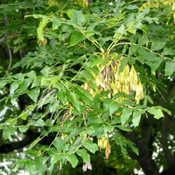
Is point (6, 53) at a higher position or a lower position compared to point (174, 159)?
higher

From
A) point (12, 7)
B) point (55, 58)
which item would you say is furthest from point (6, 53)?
point (55, 58)

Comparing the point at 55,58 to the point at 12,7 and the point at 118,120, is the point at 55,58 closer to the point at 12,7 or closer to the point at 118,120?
the point at 12,7

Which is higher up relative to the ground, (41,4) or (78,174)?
(41,4)

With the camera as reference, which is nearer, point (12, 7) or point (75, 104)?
point (75, 104)

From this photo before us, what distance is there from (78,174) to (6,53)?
5.41ft

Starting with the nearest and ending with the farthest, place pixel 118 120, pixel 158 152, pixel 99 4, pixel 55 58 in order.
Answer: pixel 118 120 < pixel 55 58 < pixel 99 4 < pixel 158 152

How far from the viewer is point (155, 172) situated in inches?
183

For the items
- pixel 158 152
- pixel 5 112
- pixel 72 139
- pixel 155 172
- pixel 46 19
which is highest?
pixel 46 19

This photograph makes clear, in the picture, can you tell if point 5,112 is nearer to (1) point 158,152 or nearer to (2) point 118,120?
(1) point 158,152

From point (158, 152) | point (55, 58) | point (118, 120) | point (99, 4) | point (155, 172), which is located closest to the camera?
point (118, 120)

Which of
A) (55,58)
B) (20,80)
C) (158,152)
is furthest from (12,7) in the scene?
(158,152)

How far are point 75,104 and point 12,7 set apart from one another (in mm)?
1292

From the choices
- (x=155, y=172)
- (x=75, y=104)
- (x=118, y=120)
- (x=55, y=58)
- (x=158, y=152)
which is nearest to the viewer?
(x=75, y=104)

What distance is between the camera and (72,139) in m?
1.49
